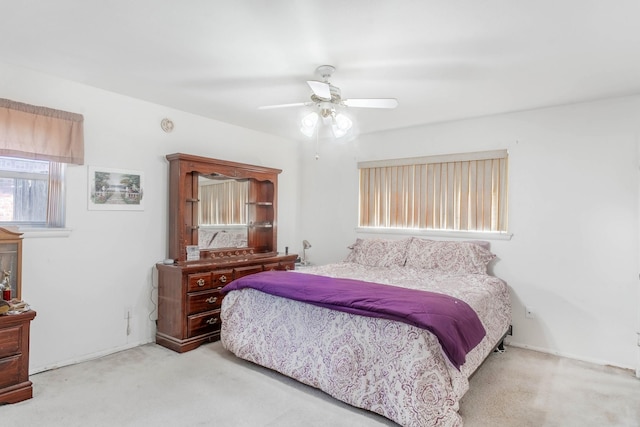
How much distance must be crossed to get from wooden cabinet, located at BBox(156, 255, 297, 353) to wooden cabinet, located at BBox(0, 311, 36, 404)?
1130 millimetres

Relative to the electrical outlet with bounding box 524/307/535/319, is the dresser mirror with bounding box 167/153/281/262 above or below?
above

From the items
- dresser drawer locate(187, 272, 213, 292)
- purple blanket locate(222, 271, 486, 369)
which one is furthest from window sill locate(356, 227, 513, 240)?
dresser drawer locate(187, 272, 213, 292)

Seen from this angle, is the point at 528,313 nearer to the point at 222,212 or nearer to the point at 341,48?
the point at 341,48

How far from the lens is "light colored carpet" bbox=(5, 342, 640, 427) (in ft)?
7.55

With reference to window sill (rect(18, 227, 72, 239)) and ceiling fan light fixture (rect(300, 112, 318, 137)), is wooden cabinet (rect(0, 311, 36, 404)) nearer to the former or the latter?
window sill (rect(18, 227, 72, 239))

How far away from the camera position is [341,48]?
7.93ft

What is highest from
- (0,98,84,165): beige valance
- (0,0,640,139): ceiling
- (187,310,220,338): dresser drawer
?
(0,0,640,139): ceiling

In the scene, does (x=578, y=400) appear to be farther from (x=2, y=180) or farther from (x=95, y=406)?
(x=2, y=180)

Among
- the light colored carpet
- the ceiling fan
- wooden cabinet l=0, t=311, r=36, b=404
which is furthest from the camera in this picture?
the ceiling fan

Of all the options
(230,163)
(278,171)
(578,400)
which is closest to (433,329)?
(578,400)

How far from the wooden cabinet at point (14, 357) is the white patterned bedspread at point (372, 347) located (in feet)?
4.55

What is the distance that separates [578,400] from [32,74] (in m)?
4.73

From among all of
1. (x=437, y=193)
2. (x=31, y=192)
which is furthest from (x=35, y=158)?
(x=437, y=193)

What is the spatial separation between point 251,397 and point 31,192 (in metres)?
2.41
